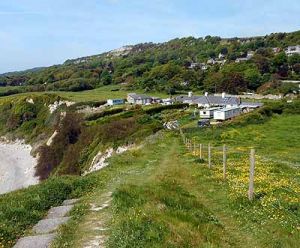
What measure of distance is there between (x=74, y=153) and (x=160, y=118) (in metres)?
20.4

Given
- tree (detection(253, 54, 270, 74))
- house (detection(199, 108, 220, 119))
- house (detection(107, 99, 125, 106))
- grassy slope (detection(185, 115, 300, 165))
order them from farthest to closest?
tree (detection(253, 54, 270, 74)) → house (detection(107, 99, 125, 106)) → house (detection(199, 108, 220, 119)) → grassy slope (detection(185, 115, 300, 165))

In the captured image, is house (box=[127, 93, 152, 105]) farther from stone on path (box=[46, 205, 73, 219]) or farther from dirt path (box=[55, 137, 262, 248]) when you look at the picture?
stone on path (box=[46, 205, 73, 219])

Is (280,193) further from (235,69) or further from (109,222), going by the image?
(235,69)

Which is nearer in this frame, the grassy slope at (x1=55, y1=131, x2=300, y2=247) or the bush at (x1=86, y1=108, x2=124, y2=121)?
the grassy slope at (x1=55, y1=131, x2=300, y2=247)

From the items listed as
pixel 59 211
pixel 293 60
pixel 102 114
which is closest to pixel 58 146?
pixel 102 114

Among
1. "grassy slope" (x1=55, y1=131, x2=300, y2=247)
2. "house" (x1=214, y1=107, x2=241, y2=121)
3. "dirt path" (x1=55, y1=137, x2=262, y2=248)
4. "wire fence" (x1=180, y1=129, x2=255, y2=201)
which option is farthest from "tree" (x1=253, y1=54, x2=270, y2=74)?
"grassy slope" (x1=55, y1=131, x2=300, y2=247)

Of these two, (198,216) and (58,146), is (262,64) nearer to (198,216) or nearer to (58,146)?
(58,146)

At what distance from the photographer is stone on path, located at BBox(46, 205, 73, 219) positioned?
15.6m

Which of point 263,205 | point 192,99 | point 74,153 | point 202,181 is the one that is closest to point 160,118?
point 74,153

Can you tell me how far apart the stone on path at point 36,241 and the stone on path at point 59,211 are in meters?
2.62

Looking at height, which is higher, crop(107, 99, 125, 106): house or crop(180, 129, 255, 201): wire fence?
crop(180, 129, 255, 201): wire fence

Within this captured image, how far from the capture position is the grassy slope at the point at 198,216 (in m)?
11.9

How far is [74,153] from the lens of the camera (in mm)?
96875

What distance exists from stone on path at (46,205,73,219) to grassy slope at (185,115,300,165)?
2617 centimetres
